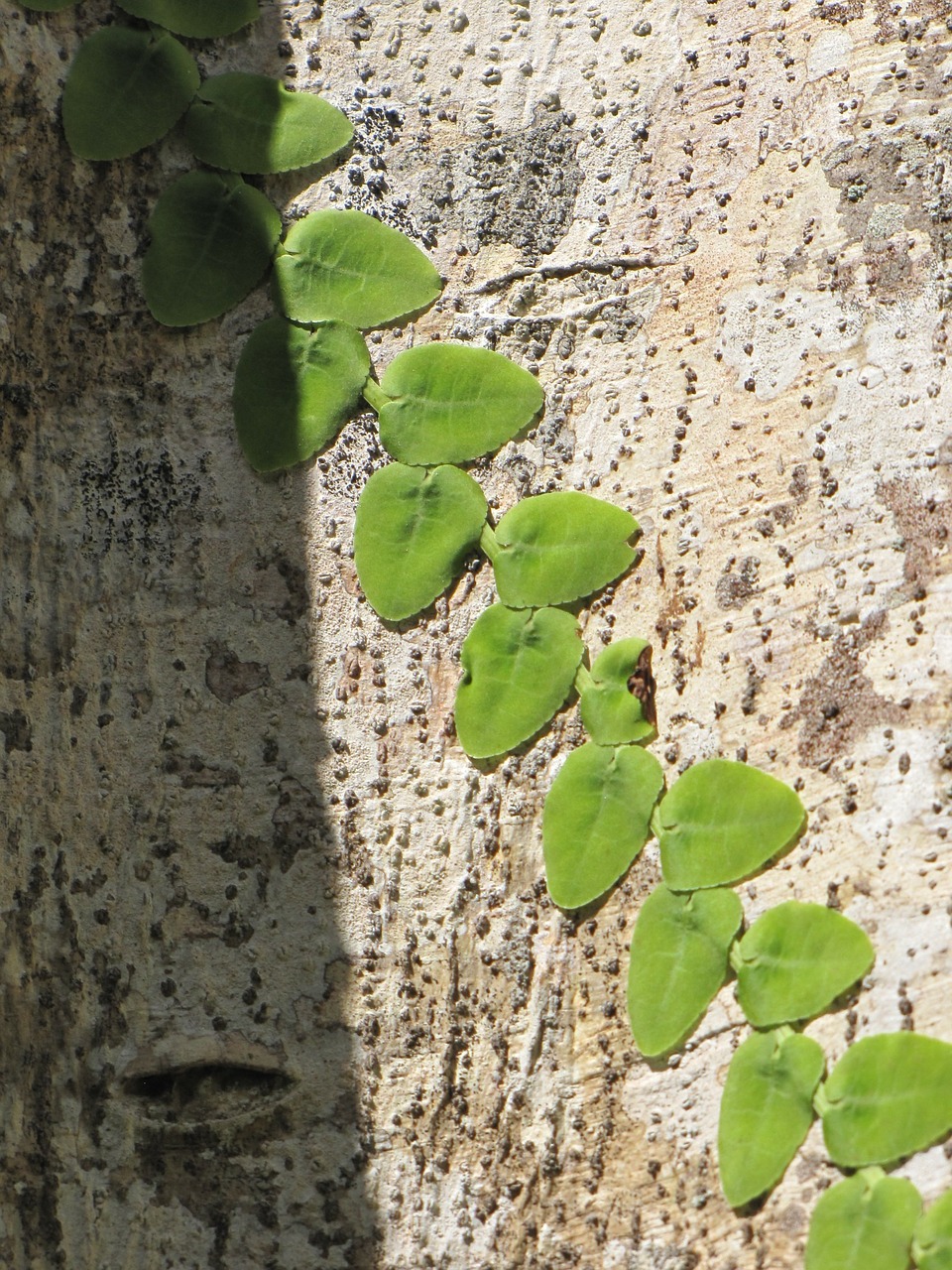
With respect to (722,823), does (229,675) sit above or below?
above

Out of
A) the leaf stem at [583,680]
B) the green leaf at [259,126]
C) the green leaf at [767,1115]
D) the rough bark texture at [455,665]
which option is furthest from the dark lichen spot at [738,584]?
the green leaf at [259,126]

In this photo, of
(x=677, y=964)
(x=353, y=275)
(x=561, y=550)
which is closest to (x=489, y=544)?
(x=561, y=550)

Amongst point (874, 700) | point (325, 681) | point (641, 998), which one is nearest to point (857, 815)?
point (874, 700)

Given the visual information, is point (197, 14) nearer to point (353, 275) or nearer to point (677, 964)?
point (353, 275)

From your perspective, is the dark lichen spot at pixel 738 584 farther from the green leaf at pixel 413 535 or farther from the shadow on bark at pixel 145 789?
the shadow on bark at pixel 145 789

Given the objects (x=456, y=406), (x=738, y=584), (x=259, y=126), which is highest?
(x=259, y=126)

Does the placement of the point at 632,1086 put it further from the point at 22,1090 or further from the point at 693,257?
the point at 693,257

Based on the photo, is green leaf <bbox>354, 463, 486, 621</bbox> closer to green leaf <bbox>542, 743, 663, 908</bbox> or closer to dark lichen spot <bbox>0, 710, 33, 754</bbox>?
green leaf <bbox>542, 743, 663, 908</bbox>
